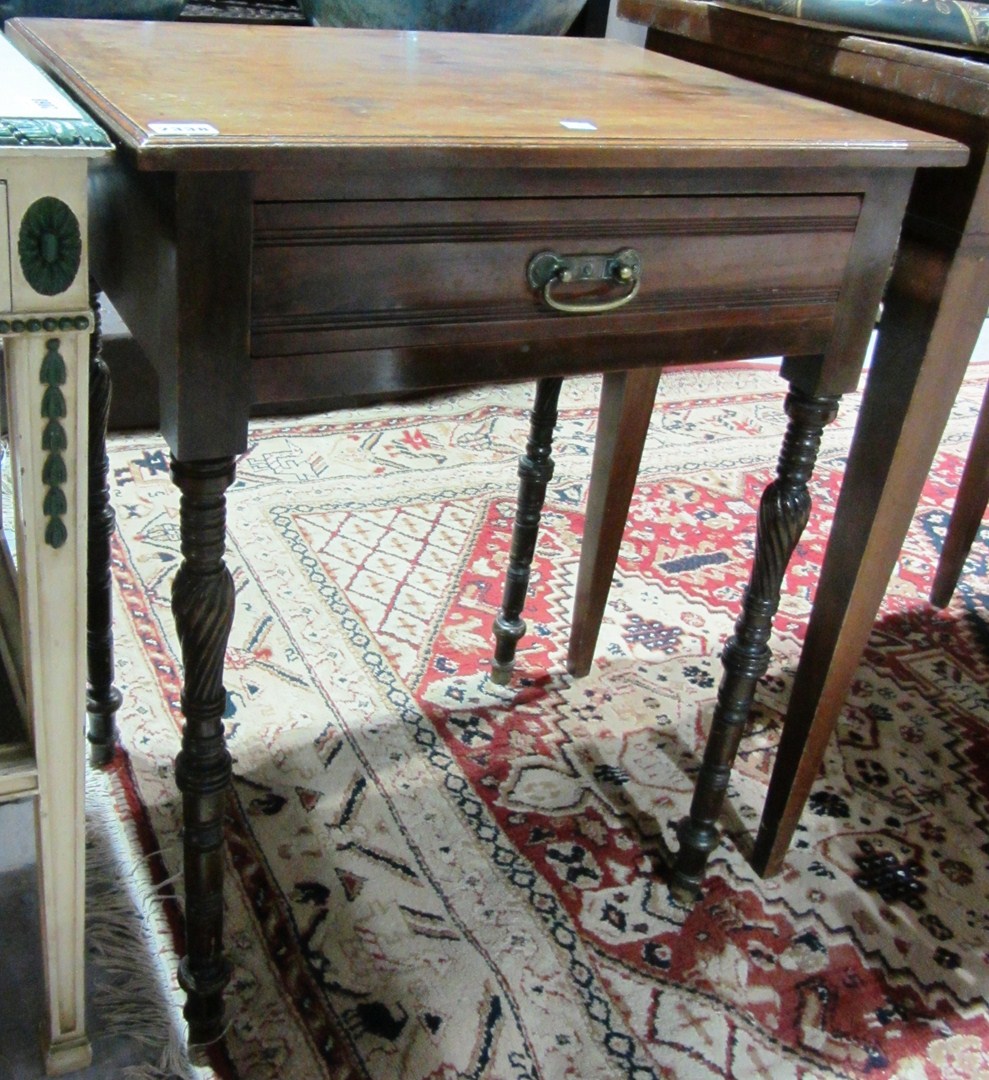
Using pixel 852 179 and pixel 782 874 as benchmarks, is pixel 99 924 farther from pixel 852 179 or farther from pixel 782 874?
pixel 852 179

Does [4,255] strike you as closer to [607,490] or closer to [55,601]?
[55,601]

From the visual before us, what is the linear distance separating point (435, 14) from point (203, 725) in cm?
133

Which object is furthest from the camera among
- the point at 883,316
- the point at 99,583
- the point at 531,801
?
the point at 531,801

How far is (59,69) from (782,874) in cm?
102

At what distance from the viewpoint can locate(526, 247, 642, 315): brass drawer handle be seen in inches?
31.0

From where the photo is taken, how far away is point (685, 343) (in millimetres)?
884

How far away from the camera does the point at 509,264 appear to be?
779 millimetres

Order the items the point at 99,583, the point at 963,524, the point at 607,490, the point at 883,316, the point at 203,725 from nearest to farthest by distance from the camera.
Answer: the point at 203,725
the point at 883,316
the point at 99,583
the point at 607,490
the point at 963,524

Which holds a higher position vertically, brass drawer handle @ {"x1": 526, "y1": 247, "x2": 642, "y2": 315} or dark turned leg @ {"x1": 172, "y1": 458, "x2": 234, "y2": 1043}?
brass drawer handle @ {"x1": 526, "y1": 247, "x2": 642, "y2": 315}

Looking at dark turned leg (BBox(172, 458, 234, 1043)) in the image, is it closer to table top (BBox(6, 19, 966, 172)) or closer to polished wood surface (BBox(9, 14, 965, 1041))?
polished wood surface (BBox(9, 14, 965, 1041))

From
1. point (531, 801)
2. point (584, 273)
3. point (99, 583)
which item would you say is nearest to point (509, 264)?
point (584, 273)

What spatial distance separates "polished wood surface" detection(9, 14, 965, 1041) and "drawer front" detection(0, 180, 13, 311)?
0.24ft

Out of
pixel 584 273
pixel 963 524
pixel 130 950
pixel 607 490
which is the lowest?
pixel 130 950

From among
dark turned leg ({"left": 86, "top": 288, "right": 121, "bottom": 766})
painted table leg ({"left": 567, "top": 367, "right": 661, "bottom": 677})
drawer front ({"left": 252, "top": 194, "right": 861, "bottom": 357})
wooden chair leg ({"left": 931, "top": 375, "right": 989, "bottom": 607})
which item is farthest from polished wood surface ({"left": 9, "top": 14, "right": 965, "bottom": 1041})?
wooden chair leg ({"left": 931, "top": 375, "right": 989, "bottom": 607})
